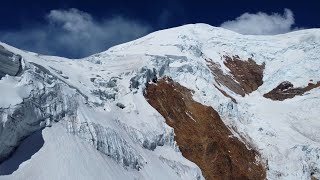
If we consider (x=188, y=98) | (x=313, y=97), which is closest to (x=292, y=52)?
(x=313, y=97)

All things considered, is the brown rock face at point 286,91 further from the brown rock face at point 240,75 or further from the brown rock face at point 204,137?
the brown rock face at point 204,137

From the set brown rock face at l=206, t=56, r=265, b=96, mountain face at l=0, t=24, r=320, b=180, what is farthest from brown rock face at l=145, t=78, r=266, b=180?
brown rock face at l=206, t=56, r=265, b=96

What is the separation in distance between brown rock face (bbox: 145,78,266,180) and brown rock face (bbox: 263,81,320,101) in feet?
47.5

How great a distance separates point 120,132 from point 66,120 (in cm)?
534

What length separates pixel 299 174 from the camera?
46.0 meters

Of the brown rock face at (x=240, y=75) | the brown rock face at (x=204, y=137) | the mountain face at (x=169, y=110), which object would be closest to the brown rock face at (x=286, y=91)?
the mountain face at (x=169, y=110)

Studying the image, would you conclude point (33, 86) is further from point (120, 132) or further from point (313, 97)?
point (313, 97)

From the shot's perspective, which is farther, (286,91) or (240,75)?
(240,75)

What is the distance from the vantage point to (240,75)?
217ft

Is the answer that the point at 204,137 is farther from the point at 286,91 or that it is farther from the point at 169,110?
the point at 286,91

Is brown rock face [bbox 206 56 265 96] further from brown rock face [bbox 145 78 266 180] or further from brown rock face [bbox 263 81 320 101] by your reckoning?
brown rock face [bbox 145 78 266 180]

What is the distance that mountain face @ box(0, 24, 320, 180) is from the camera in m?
31.7

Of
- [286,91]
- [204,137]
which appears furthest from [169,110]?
[286,91]

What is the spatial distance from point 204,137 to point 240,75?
22161 mm
